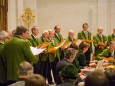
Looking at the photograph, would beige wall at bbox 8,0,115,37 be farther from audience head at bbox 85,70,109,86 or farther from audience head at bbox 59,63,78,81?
audience head at bbox 85,70,109,86

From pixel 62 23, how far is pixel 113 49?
5.67 m

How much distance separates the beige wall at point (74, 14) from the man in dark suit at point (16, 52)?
7499mm

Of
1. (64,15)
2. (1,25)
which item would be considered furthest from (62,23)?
(1,25)

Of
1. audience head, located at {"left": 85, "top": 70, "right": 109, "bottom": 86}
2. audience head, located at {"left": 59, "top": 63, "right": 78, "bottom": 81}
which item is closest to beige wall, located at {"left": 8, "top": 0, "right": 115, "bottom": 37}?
audience head, located at {"left": 59, "top": 63, "right": 78, "bottom": 81}

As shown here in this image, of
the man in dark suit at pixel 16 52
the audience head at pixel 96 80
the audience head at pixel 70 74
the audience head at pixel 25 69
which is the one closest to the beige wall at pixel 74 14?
the man in dark suit at pixel 16 52

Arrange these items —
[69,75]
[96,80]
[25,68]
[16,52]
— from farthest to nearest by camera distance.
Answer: [16,52]
[69,75]
[25,68]
[96,80]

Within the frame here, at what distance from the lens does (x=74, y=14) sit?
13.2 metres

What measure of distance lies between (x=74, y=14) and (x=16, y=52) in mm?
8049

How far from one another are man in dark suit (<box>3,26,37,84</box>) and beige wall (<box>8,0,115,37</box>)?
750 centimetres

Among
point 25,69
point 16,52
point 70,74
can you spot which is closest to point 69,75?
point 70,74

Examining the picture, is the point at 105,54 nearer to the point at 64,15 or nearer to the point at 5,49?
the point at 5,49

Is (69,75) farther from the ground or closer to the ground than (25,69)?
closer to the ground

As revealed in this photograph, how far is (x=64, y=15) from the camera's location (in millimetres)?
13156

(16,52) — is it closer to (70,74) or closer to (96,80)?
(70,74)
